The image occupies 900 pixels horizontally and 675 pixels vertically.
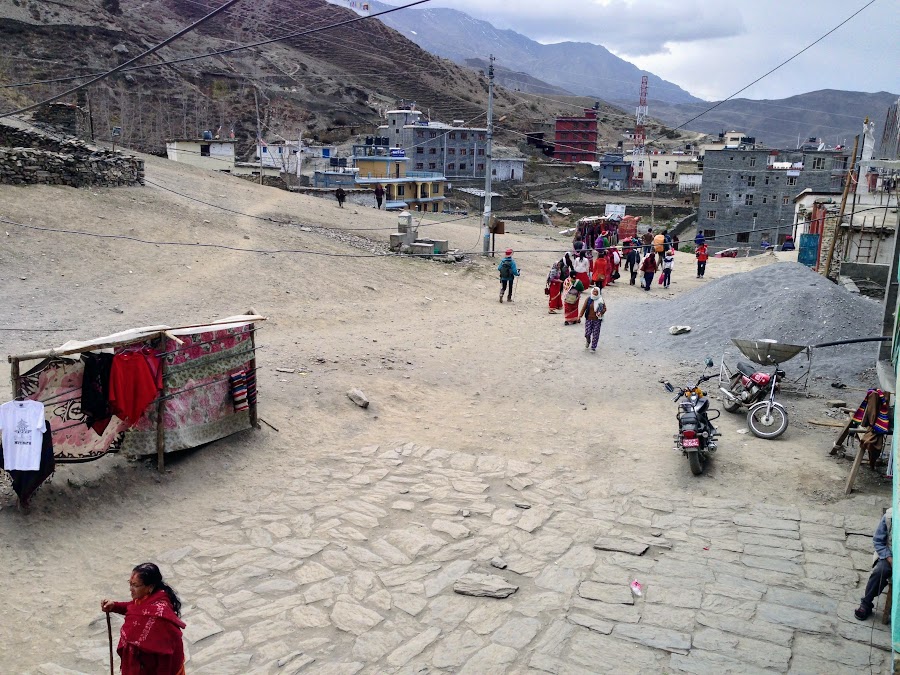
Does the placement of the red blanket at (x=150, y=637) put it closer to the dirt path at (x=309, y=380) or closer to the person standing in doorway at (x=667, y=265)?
the dirt path at (x=309, y=380)

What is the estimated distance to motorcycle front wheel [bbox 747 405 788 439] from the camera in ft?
31.9

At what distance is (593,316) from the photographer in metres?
14.2

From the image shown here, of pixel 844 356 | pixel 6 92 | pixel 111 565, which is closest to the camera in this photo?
pixel 111 565

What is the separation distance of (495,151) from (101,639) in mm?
81751

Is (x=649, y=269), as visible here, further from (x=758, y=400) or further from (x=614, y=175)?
(x=614, y=175)

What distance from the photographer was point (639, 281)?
24.5m

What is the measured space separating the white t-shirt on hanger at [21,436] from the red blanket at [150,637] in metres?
3.12

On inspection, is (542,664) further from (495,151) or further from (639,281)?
(495,151)

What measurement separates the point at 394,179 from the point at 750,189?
30019 mm

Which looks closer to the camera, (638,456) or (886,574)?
(886,574)

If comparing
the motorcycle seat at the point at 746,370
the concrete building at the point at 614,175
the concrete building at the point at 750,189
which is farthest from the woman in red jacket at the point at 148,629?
the concrete building at the point at 614,175

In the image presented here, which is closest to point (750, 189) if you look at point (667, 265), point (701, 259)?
point (701, 259)

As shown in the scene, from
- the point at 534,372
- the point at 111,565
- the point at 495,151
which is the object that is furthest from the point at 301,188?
the point at 495,151

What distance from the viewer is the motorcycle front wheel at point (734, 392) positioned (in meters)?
10.7
